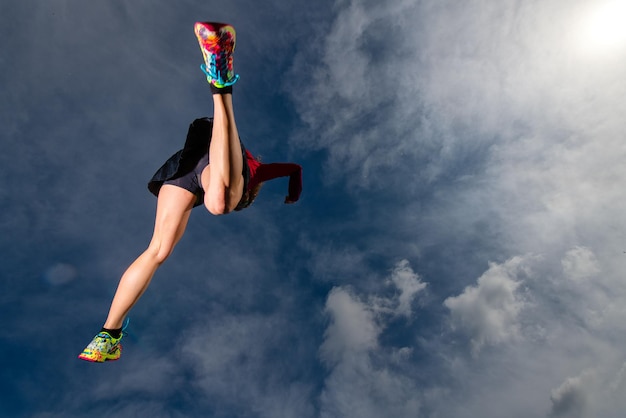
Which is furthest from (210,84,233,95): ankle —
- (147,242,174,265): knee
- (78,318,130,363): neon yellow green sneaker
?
(78,318,130,363): neon yellow green sneaker

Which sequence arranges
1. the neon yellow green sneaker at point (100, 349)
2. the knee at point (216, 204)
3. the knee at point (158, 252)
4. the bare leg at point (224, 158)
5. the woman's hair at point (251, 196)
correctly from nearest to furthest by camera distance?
the bare leg at point (224, 158)
the knee at point (216, 204)
the neon yellow green sneaker at point (100, 349)
the knee at point (158, 252)
the woman's hair at point (251, 196)

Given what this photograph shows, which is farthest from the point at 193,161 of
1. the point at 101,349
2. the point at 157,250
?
the point at 101,349

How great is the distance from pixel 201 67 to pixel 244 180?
120 cm

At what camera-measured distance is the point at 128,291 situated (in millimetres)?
3920

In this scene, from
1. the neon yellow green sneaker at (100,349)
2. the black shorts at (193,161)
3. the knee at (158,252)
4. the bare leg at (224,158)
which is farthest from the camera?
the black shorts at (193,161)

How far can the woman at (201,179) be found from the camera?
338cm

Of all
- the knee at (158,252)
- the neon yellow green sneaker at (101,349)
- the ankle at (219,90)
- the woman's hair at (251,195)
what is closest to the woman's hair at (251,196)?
the woman's hair at (251,195)

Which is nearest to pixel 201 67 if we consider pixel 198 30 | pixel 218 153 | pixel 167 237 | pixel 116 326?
pixel 198 30

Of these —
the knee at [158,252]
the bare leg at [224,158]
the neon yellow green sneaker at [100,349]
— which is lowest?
the neon yellow green sneaker at [100,349]

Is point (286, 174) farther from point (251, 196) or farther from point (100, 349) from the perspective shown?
point (100, 349)

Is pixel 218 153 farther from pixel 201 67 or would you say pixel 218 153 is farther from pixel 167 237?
pixel 167 237

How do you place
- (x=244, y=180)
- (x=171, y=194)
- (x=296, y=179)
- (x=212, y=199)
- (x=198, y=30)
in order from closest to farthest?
(x=198, y=30) < (x=212, y=199) < (x=244, y=180) < (x=171, y=194) < (x=296, y=179)

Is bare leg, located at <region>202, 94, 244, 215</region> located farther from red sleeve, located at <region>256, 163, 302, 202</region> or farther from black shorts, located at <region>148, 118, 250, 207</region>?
red sleeve, located at <region>256, 163, 302, 202</region>

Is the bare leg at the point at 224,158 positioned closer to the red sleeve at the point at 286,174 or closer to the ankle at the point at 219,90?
the ankle at the point at 219,90
